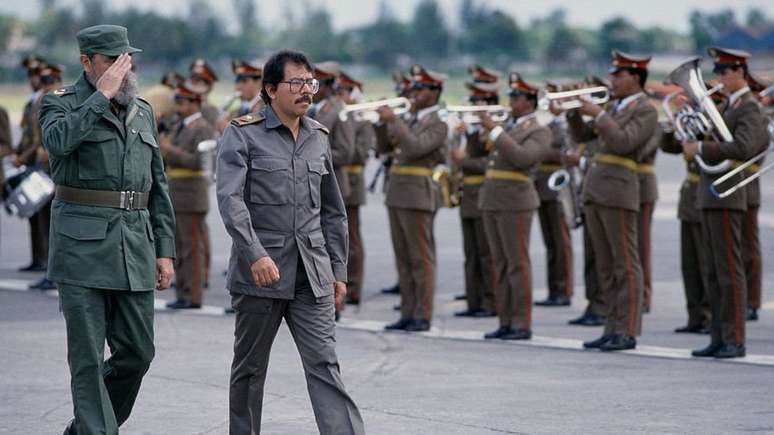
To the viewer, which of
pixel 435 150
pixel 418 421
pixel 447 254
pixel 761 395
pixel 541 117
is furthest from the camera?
pixel 541 117

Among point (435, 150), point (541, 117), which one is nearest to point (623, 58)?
point (435, 150)

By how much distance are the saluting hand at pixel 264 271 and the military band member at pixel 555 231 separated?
7.29 meters

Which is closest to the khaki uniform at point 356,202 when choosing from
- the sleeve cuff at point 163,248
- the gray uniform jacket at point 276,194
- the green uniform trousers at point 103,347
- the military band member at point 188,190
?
the military band member at point 188,190

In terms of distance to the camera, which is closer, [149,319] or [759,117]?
[149,319]

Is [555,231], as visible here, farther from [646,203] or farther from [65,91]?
[65,91]

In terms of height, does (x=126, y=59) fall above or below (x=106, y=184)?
above

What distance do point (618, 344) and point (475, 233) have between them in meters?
3.12

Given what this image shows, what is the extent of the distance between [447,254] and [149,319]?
1122 centimetres

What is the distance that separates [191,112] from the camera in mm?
Result: 13703

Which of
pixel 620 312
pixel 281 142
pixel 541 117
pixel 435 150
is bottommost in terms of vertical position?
pixel 541 117

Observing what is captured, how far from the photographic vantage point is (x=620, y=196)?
436 inches

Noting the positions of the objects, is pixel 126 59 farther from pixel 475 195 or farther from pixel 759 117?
pixel 475 195

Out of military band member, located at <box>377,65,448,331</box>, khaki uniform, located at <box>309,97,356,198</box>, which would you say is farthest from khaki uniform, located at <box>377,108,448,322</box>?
khaki uniform, located at <box>309,97,356,198</box>

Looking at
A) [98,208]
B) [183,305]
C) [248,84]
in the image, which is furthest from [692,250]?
[98,208]
